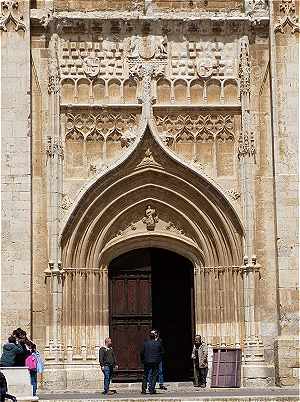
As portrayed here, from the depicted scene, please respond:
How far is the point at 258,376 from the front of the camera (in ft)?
73.8

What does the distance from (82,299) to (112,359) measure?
5.68ft

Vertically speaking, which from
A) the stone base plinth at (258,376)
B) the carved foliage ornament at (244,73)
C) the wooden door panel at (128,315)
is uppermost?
the carved foliage ornament at (244,73)

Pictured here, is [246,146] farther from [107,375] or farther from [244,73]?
[107,375]

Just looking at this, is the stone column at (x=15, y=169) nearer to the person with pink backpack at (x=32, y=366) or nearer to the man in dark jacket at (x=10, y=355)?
the person with pink backpack at (x=32, y=366)

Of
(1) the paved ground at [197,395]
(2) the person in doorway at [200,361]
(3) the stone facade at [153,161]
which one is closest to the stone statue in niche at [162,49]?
(3) the stone facade at [153,161]

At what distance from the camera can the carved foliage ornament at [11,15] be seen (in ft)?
75.3

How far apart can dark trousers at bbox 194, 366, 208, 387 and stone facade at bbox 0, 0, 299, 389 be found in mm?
615

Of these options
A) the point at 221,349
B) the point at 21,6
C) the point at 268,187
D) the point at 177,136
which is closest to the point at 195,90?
the point at 177,136

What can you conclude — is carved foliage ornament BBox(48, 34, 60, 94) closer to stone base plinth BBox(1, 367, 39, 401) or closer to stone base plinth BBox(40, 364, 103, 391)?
stone base plinth BBox(40, 364, 103, 391)

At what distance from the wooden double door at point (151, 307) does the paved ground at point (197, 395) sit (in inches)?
44.8

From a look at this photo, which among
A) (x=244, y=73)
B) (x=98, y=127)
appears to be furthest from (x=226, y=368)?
(x=244, y=73)

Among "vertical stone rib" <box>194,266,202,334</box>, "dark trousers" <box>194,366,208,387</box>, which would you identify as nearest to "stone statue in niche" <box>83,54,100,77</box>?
→ "vertical stone rib" <box>194,266,202,334</box>

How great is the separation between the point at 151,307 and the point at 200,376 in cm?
190

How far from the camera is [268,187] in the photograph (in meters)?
23.2
